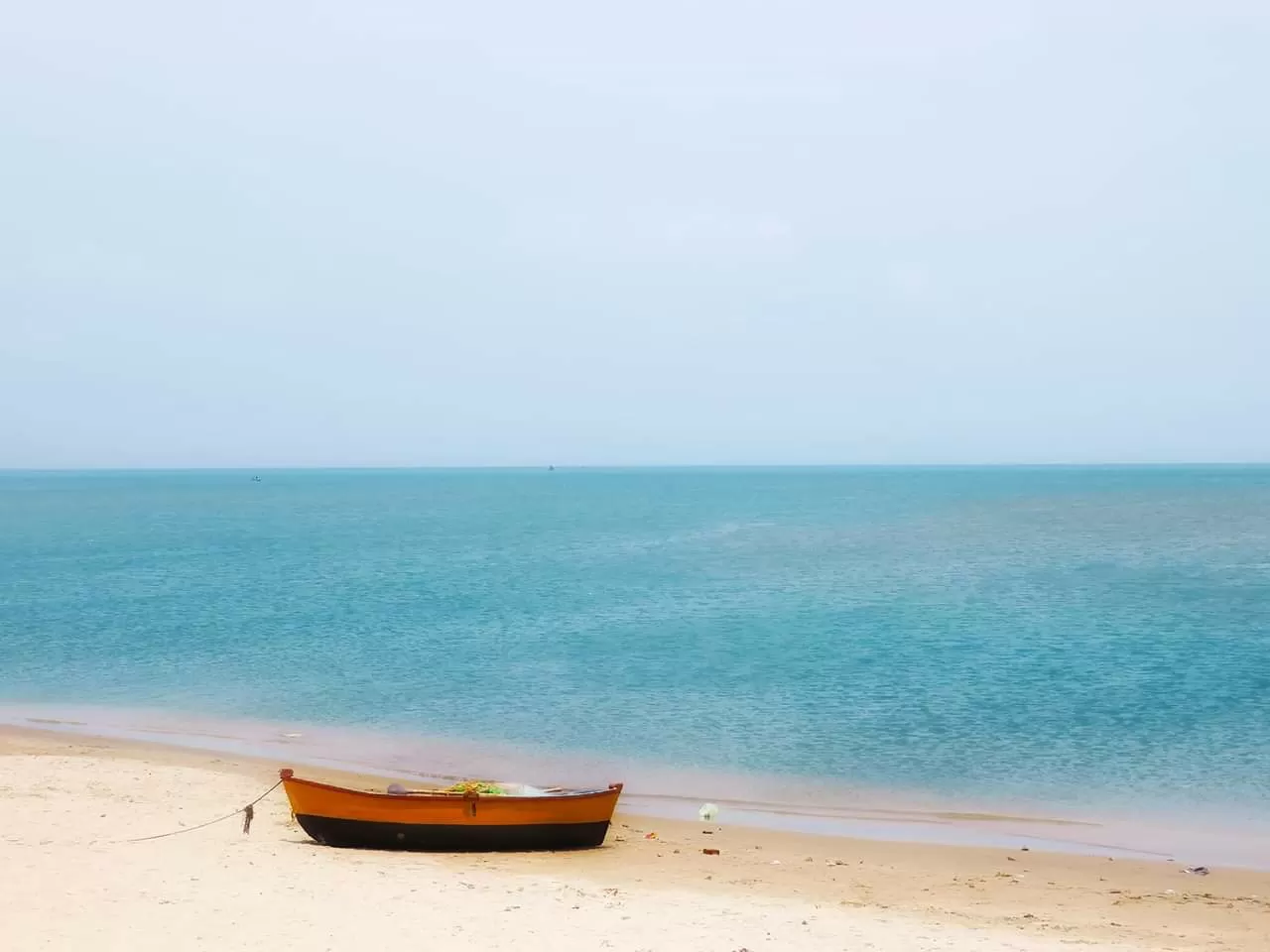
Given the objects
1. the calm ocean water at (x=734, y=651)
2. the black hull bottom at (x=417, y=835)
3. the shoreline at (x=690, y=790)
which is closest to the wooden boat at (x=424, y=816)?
the black hull bottom at (x=417, y=835)

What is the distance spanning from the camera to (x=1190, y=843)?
21594 millimetres

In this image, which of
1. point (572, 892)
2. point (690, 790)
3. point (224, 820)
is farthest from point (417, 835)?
point (690, 790)

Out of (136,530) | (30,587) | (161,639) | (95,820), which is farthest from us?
(136,530)

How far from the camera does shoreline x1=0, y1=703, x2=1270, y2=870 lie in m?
21.9

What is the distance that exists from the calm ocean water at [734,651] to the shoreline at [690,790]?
141 centimetres

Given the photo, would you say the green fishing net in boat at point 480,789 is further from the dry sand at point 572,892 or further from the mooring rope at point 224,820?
the mooring rope at point 224,820

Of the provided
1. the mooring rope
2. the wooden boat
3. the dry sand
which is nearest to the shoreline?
the dry sand

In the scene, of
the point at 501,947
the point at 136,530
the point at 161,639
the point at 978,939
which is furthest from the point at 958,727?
the point at 136,530

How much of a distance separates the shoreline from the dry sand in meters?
0.99

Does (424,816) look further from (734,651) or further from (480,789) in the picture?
(734,651)

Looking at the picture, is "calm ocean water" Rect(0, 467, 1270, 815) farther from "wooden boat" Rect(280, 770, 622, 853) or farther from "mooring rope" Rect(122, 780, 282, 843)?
"mooring rope" Rect(122, 780, 282, 843)

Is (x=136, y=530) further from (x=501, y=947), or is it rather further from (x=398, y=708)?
(x=501, y=947)

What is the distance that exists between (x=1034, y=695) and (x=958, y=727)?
5624 millimetres

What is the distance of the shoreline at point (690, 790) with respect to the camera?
71.7 feet
